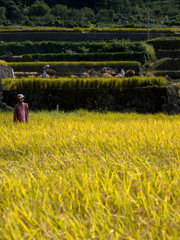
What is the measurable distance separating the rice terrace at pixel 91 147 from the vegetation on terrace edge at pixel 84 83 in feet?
0.12

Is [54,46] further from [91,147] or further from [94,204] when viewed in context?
[94,204]

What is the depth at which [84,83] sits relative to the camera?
13430 mm

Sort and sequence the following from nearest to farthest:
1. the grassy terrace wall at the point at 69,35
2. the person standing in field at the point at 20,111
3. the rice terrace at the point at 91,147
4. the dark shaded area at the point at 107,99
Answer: the rice terrace at the point at 91,147 < the person standing in field at the point at 20,111 < the dark shaded area at the point at 107,99 < the grassy terrace wall at the point at 69,35

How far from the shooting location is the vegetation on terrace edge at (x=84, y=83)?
1323 centimetres

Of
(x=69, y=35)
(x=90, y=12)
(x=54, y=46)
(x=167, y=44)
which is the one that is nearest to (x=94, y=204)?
(x=167, y=44)

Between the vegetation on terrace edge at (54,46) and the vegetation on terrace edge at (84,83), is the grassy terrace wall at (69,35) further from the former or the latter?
the vegetation on terrace edge at (84,83)

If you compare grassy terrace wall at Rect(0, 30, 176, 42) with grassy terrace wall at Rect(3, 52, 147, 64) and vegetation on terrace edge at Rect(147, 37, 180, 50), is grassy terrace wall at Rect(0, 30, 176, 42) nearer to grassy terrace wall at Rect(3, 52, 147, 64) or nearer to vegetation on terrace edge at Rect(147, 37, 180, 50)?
vegetation on terrace edge at Rect(147, 37, 180, 50)

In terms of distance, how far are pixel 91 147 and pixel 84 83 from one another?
355 inches

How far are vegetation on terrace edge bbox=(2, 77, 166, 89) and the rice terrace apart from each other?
0.12ft

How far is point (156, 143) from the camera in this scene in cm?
450

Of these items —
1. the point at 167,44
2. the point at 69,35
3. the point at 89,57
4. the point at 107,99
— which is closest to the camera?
the point at 107,99

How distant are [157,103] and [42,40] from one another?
118 feet

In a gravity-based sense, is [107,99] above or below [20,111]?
below

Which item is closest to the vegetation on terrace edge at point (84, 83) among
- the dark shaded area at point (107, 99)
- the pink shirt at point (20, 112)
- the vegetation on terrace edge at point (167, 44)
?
the dark shaded area at point (107, 99)
